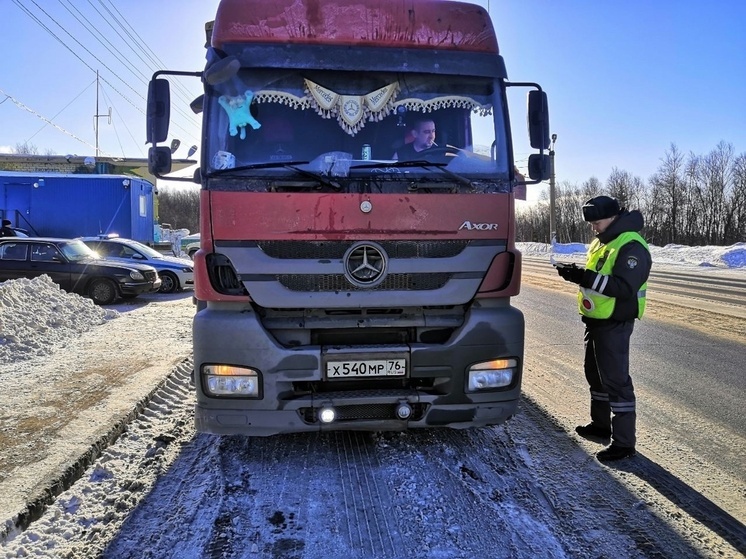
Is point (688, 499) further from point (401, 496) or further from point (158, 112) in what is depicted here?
point (158, 112)

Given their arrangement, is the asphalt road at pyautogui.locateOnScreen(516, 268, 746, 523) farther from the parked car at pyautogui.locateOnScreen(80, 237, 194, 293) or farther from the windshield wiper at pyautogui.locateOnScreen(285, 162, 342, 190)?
the parked car at pyautogui.locateOnScreen(80, 237, 194, 293)

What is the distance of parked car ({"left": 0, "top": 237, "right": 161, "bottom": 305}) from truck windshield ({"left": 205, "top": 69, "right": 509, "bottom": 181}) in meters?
10.1

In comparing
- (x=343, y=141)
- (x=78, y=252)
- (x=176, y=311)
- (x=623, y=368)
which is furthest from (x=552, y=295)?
(x=78, y=252)

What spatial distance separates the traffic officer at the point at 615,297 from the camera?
3.89 m

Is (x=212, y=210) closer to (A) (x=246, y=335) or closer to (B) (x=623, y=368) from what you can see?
(A) (x=246, y=335)

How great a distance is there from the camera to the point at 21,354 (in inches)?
271

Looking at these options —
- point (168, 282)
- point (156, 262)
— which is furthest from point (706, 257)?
point (156, 262)

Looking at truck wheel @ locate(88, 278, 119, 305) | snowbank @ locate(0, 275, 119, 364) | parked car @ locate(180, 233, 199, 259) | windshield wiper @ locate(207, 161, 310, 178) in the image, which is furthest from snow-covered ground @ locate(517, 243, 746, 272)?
windshield wiper @ locate(207, 161, 310, 178)

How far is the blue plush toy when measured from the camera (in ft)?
12.5

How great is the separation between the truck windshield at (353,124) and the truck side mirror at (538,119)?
0.53 m

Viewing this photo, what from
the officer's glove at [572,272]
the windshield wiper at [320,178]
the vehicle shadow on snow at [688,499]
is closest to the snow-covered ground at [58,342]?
the vehicle shadow on snow at [688,499]

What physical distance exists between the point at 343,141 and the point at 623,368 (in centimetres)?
269

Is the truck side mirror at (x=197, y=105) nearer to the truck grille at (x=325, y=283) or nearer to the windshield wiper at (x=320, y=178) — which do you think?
the windshield wiper at (x=320, y=178)

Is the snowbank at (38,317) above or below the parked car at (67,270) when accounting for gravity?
below
